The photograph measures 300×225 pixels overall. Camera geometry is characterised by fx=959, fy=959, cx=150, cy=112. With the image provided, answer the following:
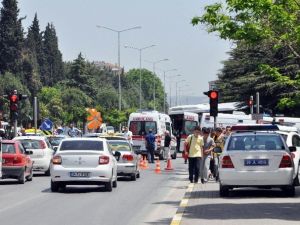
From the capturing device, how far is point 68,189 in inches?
1085

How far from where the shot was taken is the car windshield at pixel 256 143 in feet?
72.7

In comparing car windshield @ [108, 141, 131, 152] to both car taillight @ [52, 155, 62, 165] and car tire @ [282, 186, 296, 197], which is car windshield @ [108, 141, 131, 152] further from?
A: car tire @ [282, 186, 296, 197]

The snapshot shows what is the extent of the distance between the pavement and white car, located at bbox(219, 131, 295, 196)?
1.04 feet

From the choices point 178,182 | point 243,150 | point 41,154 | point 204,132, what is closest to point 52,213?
point 243,150

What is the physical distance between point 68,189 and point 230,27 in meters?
6.60

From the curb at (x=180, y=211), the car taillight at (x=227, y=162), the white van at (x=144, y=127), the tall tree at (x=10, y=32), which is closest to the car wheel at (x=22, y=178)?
the curb at (x=180, y=211)

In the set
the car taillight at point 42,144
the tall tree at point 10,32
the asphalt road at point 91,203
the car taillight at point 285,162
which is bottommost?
the asphalt road at point 91,203

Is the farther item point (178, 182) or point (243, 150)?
point (178, 182)

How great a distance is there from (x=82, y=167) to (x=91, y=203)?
4256mm

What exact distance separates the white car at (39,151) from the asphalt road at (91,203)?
4026 millimetres

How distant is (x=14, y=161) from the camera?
30.0 metres

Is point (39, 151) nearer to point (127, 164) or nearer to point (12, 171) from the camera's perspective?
point (127, 164)

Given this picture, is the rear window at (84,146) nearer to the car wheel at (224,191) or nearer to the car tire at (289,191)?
the car wheel at (224,191)

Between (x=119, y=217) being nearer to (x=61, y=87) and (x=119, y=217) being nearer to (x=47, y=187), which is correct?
(x=47, y=187)
